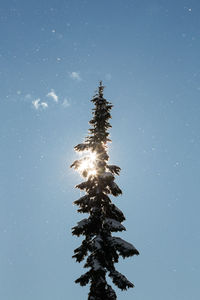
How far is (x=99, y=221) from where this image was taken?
48.0ft

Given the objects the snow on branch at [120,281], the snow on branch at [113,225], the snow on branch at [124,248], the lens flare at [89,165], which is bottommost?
the snow on branch at [120,281]

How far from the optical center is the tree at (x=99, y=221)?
13.2 meters

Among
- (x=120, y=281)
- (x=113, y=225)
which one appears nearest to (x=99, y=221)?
(x=113, y=225)

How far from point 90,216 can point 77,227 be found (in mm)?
965

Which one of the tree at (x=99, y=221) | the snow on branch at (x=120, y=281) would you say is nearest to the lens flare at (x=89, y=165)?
the tree at (x=99, y=221)

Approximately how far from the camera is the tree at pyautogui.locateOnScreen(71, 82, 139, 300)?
13.2m

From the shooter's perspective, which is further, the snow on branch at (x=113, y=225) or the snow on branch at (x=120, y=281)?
the snow on branch at (x=113, y=225)

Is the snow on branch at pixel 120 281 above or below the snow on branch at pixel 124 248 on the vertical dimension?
below

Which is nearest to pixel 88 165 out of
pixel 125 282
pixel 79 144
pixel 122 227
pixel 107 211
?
pixel 79 144

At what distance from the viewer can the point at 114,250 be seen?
1376cm

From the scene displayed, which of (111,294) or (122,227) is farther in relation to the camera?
(122,227)

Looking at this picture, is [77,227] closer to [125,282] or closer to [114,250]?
[114,250]

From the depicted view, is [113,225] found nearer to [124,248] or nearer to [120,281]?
[124,248]

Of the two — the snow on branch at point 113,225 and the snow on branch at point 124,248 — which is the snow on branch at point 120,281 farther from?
the snow on branch at point 113,225
